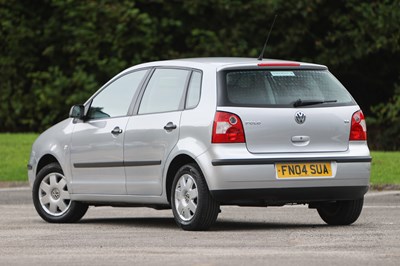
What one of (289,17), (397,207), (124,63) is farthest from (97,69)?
(397,207)

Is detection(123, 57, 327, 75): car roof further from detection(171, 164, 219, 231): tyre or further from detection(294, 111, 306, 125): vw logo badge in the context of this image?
detection(171, 164, 219, 231): tyre

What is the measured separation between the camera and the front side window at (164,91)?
1225cm

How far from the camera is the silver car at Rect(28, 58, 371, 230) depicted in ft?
37.9

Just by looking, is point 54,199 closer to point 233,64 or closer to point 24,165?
point 233,64

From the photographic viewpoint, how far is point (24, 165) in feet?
69.5

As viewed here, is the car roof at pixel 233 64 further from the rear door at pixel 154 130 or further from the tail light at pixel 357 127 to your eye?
the tail light at pixel 357 127

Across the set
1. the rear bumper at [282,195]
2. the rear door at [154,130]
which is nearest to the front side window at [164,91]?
the rear door at [154,130]

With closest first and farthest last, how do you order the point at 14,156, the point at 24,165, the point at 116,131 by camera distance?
1. the point at 116,131
2. the point at 24,165
3. the point at 14,156

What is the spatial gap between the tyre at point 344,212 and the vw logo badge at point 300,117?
3.63 ft

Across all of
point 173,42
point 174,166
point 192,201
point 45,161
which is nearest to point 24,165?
point 45,161

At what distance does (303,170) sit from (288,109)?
1.85 ft

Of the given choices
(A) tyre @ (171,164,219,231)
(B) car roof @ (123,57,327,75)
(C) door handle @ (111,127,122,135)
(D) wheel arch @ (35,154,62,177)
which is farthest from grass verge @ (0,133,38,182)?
(A) tyre @ (171,164,219,231)

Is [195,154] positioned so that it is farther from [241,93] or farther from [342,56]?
[342,56]

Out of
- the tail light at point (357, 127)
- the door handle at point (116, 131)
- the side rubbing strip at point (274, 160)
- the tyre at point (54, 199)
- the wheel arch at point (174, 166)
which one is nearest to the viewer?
the side rubbing strip at point (274, 160)
